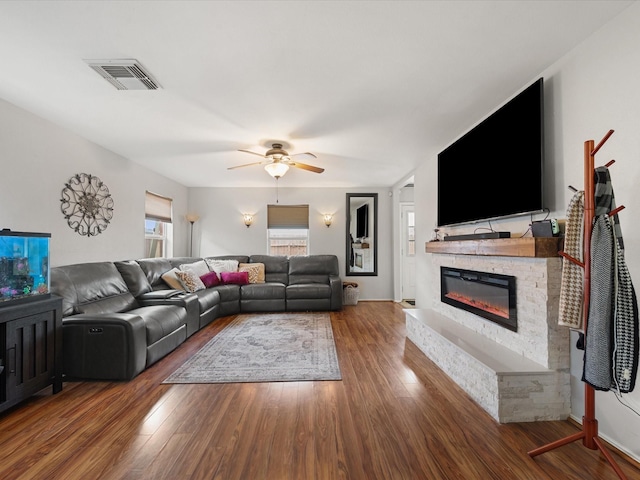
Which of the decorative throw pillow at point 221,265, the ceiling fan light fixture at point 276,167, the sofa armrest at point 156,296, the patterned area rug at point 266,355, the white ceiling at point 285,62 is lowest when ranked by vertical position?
the patterned area rug at point 266,355

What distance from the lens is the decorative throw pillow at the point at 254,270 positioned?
557 cm

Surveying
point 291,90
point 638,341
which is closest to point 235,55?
point 291,90

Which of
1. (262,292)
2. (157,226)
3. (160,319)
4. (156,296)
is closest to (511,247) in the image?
(160,319)

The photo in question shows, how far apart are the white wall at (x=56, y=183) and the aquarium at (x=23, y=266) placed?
700mm

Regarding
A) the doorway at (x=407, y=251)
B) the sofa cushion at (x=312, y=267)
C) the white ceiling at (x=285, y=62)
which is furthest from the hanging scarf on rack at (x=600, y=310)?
the doorway at (x=407, y=251)

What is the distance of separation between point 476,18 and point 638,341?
186 cm

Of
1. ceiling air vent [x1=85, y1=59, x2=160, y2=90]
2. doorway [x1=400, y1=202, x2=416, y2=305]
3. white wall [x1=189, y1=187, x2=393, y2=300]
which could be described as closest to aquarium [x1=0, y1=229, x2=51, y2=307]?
ceiling air vent [x1=85, y1=59, x2=160, y2=90]

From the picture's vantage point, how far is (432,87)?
92.1 inches

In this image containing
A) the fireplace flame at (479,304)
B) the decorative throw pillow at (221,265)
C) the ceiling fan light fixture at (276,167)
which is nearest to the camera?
the fireplace flame at (479,304)

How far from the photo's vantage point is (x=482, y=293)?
274 cm

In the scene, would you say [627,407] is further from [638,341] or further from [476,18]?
[476,18]

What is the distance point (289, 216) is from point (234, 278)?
1838mm

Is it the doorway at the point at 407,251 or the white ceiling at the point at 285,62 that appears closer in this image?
the white ceiling at the point at 285,62

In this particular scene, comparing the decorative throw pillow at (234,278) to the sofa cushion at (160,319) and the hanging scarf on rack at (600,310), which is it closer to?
the sofa cushion at (160,319)
